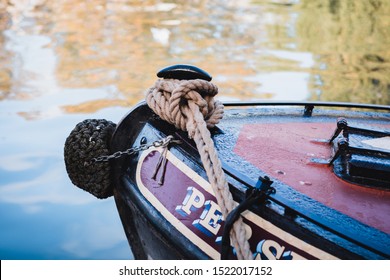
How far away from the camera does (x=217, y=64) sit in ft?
27.9

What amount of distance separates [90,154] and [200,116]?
696 millimetres

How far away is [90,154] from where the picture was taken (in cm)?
215

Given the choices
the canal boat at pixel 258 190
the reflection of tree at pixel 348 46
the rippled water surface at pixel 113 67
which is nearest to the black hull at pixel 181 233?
the canal boat at pixel 258 190

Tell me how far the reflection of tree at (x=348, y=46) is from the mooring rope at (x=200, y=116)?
573cm

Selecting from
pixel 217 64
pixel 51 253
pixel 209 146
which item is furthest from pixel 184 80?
pixel 217 64

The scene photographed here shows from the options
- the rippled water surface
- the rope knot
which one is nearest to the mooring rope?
the rope knot

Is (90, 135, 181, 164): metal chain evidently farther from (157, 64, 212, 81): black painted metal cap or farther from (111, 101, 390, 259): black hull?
(157, 64, 212, 81): black painted metal cap

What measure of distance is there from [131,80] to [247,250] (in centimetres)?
621

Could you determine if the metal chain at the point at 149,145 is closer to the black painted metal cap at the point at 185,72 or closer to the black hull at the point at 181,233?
the black hull at the point at 181,233

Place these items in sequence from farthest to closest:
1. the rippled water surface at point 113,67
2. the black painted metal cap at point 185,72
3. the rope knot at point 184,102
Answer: the rippled water surface at point 113,67 → the black painted metal cap at point 185,72 → the rope knot at point 184,102

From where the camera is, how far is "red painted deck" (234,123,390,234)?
5.34 feet

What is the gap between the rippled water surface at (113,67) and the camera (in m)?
3.79
